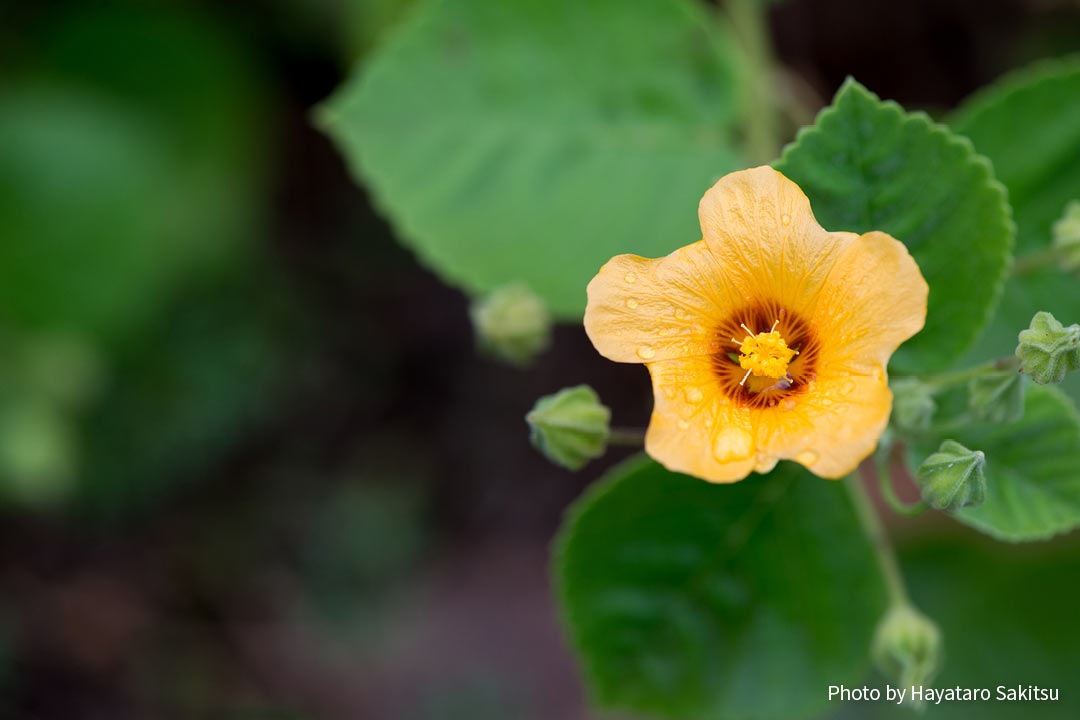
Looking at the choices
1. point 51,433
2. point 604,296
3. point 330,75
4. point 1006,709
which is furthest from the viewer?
point 330,75

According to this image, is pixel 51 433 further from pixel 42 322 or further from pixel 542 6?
pixel 542 6

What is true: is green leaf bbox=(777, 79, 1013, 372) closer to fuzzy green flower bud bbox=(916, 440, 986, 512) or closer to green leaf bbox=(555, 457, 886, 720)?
fuzzy green flower bud bbox=(916, 440, 986, 512)

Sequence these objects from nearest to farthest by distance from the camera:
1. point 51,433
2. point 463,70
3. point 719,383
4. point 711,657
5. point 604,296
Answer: point 604,296 < point 719,383 < point 711,657 < point 463,70 < point 51,433

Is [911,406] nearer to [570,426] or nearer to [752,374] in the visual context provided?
[752,374]

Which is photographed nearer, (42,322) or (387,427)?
(42,322)

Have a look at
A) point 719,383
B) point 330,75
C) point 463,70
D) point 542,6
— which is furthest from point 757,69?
point 330,75

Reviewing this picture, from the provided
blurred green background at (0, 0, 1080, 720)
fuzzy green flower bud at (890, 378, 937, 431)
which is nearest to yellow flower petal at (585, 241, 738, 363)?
fuzzy green flower bud at (890, 378, 937, 431)

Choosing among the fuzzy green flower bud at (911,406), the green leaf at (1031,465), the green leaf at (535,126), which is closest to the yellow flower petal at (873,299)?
the fuzzy green flower bud at (911,406)
